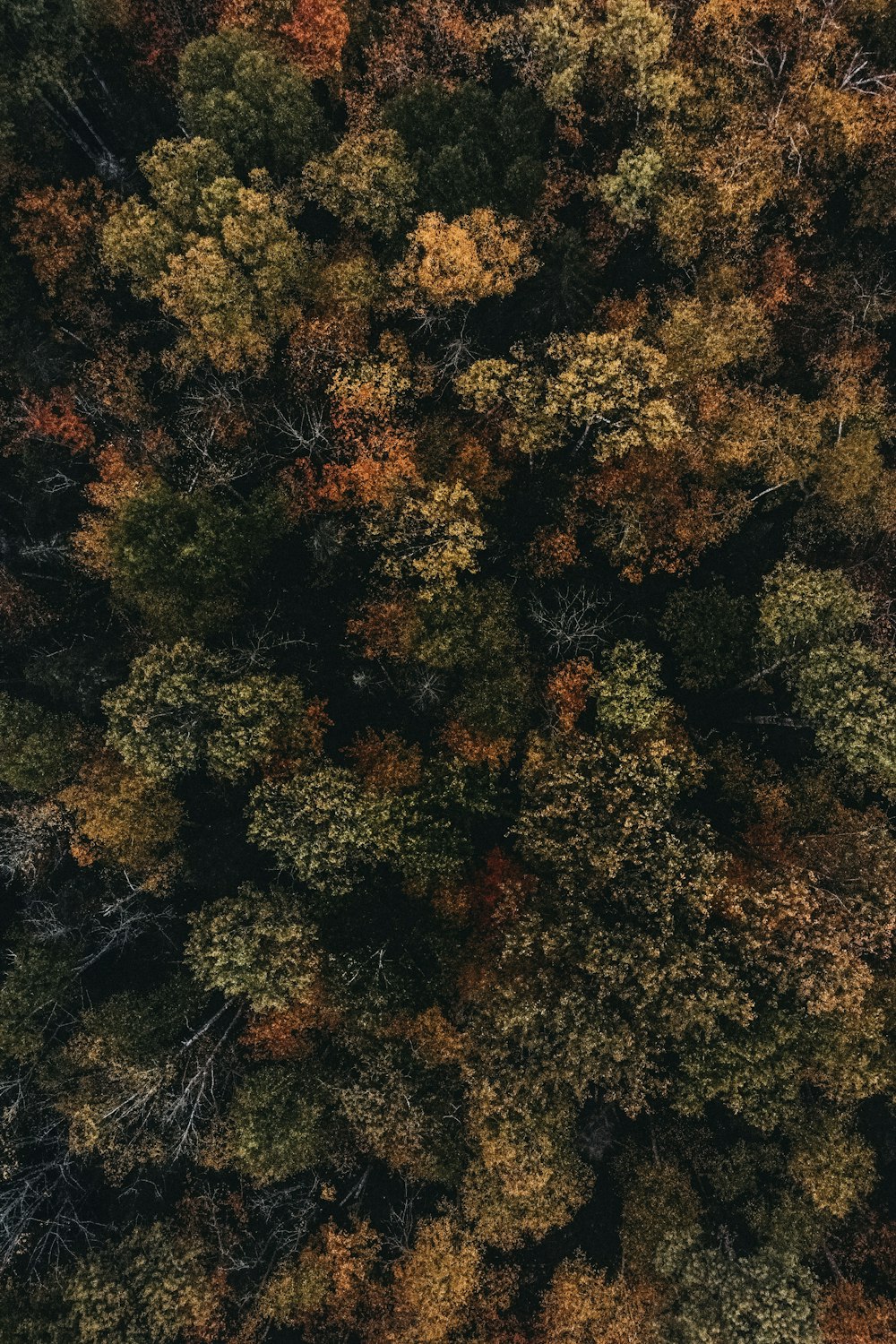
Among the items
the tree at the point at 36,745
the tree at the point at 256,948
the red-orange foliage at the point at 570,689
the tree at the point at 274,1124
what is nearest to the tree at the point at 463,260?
the red-orange foliage at the point at 570,689

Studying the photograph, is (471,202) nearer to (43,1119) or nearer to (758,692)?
(758,692)

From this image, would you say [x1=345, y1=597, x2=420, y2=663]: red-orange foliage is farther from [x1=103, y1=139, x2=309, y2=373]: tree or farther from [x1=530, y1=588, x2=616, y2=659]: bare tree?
[x1=103, y1=139, x2=309, y2=373]: tree

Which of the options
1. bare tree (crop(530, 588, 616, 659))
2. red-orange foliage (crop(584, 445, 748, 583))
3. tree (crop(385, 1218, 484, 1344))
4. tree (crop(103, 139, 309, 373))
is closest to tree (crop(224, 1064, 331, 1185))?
tree (crop(385, 1218, 484, 1344))

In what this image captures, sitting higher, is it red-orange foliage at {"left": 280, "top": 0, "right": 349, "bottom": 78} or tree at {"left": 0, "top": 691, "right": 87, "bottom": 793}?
red-orange foliage at {"left": 280, "top": 0, "right": 349, "bottom": 78}

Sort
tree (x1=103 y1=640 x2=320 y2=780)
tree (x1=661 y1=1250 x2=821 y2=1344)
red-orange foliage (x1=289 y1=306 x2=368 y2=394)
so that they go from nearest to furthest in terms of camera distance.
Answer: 1. tree (x1=661 y1=1250 x2=821 y2=1344)
2. tree (x1=103 y1=640 x2=320 y2=780)
3. red-orange foliage (x1=289 y1=306 x2=368 y2=394)

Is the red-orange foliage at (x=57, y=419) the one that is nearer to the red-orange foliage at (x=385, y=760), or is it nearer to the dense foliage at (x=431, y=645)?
A: the dense foliage at (x=431, y=645)

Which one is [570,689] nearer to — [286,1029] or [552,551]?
[552,551]
